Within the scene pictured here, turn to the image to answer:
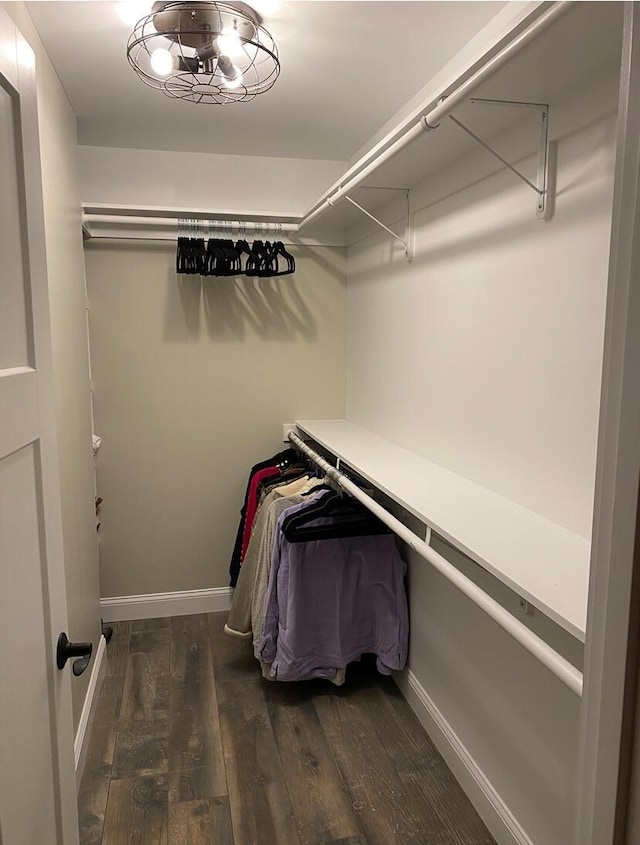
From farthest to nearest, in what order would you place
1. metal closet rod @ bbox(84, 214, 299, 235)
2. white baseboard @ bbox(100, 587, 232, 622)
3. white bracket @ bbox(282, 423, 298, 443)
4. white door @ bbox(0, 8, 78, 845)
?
white bracket @ bbox(282, 423, 298, 443), white baseboard @ bbox(100, 587, 232, 622), metal closet rod @ bbox(84, 214, 299, 235), white door @ bbox(0, 8, 78, 845)

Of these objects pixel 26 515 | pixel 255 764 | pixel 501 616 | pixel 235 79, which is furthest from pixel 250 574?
pixel 235 79

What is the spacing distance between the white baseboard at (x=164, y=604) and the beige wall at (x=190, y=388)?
1.7 inches

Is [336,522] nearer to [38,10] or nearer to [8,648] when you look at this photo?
[8,648]

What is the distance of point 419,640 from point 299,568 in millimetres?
569

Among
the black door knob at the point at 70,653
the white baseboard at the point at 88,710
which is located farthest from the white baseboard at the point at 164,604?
the black door knob at the point at 70,653

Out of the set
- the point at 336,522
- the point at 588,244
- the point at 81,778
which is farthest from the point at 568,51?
the point at 81,778

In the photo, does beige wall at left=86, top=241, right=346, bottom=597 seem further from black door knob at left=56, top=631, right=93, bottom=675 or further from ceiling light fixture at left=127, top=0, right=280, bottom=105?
black door knob at left=56, top=631, right=93, bottom=675

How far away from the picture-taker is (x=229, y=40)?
1.78 meters

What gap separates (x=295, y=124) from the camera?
8.70 ft

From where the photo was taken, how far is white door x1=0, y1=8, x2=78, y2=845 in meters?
0.88

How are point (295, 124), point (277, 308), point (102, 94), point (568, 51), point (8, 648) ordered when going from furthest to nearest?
point (277, 308)
point (295, 124)
point (102, 94)
point (568, 51)
point (8, 648)

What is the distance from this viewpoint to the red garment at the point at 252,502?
300cm

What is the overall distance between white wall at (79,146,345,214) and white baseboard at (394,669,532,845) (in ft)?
7.75

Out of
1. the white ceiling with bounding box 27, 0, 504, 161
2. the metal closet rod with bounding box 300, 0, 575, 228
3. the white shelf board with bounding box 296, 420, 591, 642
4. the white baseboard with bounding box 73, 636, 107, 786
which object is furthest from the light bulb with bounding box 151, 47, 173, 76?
the white baseboard with bounding box 73, 636, 107, 786
